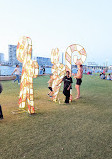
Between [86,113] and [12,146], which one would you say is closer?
[12,146]

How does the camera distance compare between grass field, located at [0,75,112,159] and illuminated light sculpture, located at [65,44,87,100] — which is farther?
illuminated light sculpture, located at [65,44,87,100]

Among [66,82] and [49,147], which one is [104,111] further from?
[49,147]

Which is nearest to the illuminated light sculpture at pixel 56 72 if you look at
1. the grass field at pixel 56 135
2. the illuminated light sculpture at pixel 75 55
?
the illuminated light sculpture at pixel 75 55

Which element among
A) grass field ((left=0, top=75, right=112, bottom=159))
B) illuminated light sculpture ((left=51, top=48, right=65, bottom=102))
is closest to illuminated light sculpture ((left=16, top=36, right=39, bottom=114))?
grass field ((left=0, top=75, right=112, bottom=159))

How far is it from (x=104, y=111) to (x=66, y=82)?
2.07 meters

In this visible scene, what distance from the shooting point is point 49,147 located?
295 centimetres

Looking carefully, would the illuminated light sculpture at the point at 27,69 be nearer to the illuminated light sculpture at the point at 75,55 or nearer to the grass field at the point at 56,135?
the grass field at the point at 56,135

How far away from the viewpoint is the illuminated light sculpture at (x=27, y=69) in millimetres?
4941

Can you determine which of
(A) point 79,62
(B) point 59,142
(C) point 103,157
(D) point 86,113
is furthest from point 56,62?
(C) point 103,157

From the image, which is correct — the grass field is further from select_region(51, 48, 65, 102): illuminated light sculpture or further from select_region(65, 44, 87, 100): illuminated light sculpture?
select_region(65, 44, 87, 100): illuminated light sculpture

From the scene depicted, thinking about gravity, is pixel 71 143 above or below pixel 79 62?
below

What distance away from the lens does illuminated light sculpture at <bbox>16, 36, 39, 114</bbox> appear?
494cm

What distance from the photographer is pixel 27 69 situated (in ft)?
16.6

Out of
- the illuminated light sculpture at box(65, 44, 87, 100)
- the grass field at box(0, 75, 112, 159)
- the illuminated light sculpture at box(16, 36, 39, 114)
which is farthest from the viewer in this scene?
the illuminated light sculpture at box(65, 44, 87, 100)
